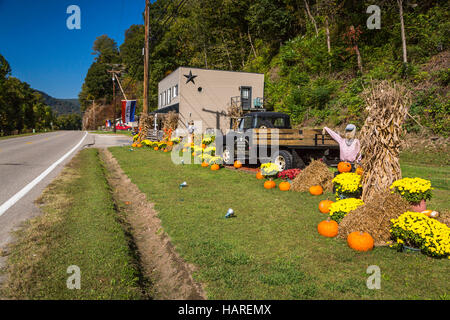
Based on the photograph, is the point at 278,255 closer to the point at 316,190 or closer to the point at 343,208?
the point at 343,208

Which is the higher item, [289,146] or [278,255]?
[289,146]

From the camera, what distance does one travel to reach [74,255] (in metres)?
3.82

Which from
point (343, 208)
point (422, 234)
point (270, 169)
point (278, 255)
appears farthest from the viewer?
point (270, 169)

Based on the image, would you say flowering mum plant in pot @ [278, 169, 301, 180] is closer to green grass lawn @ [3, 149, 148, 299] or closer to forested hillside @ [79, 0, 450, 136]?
forested hillside @ [79, 0, 450, 136]

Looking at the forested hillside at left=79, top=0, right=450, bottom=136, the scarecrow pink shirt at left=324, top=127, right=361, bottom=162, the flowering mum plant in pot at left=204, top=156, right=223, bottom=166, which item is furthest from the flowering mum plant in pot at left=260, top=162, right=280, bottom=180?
the forested hillside at left=79, top=0, right=450, bottom=136

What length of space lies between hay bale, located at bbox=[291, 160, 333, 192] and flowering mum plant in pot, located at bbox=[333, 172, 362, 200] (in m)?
1.90

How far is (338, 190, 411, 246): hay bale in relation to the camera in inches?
171

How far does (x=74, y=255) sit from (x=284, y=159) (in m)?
6.70

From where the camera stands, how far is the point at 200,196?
7.07 meters

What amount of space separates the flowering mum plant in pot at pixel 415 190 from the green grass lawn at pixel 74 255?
4.07 metres

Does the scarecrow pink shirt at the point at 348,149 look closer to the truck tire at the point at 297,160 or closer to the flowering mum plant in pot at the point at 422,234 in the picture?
the truck tire at the point at 297,160

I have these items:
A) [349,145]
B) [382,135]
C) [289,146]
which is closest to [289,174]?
[289,146]

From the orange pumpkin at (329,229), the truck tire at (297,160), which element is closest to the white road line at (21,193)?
the orange pumpkin at (329,229)

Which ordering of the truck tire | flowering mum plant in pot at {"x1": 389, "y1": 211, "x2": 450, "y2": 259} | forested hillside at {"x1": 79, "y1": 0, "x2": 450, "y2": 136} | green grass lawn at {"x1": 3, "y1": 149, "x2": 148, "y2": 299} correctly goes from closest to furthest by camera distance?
green grass lawn at {"x1": 3, "y1": 149, "x2": 148, "y2": 299}
flowering mum plant in pot at {"x1": 389, "y1": 211, "x2": 450, "y2": 259}
the truck tire
forested hillside at {"x1": 79, "y1": 0, "x2": 450, "y2": 136}
